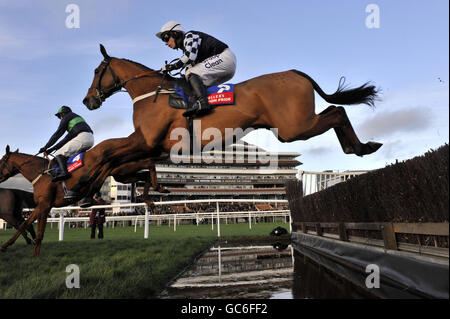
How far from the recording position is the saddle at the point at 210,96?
10.8 ft

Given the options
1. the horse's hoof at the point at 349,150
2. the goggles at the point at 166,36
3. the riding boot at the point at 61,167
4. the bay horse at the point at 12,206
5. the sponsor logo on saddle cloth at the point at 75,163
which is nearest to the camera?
the horse's hoof at the point at 349,150

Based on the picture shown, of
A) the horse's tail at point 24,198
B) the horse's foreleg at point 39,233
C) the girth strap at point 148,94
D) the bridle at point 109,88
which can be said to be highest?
→ the bridle at point 109,88

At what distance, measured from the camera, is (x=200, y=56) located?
12.0 ft

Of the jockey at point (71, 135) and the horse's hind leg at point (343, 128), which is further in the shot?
the jockey at point (71, 135)

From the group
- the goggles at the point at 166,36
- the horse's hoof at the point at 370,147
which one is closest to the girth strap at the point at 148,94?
the goggles at the point at 166,36

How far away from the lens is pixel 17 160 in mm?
6449

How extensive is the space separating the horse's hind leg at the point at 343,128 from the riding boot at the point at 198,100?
1.13 metres

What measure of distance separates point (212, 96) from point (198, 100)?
16 centimetres

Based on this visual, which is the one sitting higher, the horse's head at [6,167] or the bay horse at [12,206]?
the horse's head at [6,167]

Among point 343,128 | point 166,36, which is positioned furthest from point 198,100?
point 343,128

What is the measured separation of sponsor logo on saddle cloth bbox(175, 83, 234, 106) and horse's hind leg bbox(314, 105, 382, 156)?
931mm

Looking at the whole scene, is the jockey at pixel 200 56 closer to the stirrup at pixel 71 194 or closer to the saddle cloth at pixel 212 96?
the saddle cloth at pixel 212 96

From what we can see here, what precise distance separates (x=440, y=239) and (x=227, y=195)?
65.5 m

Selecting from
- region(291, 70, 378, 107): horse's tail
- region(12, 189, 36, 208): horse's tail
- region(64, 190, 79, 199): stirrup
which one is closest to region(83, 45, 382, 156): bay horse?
region(291, 70, 378, 107): horse's tail
